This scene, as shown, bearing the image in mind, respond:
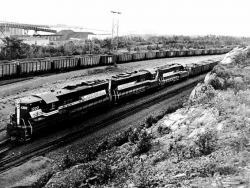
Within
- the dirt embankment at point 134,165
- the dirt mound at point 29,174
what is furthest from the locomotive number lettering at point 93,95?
the dirt embankment at point 134,165

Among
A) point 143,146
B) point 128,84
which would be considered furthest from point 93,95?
point 143,146

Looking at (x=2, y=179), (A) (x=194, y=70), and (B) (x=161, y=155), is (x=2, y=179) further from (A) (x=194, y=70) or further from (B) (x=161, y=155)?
(A) (x=194, y=70)

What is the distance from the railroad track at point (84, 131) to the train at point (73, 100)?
1.39 m

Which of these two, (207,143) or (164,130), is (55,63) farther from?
(207,143)

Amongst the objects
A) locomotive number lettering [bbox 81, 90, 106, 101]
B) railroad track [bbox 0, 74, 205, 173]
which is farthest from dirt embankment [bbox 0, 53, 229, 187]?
locomotive number lettering [bbox 81, 90, 106, 101]

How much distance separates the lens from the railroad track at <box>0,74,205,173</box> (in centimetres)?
1838

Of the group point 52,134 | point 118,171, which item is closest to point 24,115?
point 52,134

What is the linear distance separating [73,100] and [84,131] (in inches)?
123

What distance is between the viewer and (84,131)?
2338 centimetres

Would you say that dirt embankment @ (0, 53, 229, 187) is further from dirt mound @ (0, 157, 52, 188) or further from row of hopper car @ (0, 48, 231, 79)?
row of hopper car @ (0, 48, 231, 79)

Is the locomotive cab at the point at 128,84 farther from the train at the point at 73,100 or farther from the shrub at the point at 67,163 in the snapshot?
the shrub at the point at 67,163

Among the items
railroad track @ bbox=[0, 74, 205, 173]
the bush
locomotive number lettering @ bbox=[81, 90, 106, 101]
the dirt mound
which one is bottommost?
the dirt mound

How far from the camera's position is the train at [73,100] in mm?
21022

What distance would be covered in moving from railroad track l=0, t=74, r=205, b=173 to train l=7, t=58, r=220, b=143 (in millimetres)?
1394
